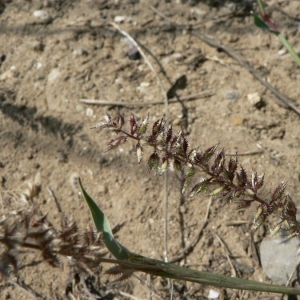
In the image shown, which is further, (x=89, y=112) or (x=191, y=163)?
(x=89, y=112)

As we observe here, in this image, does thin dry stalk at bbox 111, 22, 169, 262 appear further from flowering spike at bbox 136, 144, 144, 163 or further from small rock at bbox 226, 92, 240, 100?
flowering spike at bbox 136, 144, 144, 163

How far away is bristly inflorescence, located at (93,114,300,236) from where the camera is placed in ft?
4.53

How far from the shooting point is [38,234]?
1.23 m

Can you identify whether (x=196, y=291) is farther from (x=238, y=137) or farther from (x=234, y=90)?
(x=234, y=90)

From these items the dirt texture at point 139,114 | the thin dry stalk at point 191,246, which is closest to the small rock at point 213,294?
the dirt texture at point 139,114

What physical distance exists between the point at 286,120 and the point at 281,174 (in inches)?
12.8

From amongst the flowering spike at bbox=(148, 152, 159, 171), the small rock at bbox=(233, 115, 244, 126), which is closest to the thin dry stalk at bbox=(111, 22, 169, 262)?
the small rock at bbox=(233, 115, 244, 126)

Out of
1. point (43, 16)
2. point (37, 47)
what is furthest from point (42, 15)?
point (37, 47)

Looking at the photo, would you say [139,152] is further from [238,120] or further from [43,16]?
[43,16]

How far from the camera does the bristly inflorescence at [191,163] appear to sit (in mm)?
1380

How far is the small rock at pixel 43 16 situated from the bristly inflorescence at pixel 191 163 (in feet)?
5.43

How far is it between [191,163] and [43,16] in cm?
185

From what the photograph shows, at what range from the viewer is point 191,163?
1.43 meters

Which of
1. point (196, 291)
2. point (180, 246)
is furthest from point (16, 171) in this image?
point (196, 291)
